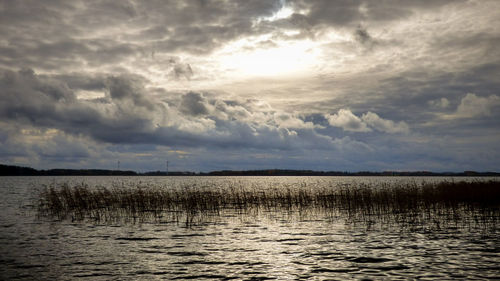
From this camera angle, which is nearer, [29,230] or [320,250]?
[320,250]

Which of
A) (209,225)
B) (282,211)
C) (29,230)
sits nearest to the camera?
(29,230)

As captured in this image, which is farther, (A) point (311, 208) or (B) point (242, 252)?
(A) point (311, 208)

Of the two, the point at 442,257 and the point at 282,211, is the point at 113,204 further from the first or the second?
the point at 442,257

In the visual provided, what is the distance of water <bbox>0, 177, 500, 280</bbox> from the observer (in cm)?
1283

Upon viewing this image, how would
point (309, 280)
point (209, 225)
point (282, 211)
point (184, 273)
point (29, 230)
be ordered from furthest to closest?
point (282, 211), point (209, 225), point (29, 230), point (184, 273), point (309, 280)

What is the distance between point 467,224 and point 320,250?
12.2 metres

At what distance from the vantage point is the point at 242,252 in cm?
1630

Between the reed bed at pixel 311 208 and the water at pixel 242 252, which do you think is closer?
the water at pixel 242 252

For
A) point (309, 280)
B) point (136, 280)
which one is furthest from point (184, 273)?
point (309, 280)

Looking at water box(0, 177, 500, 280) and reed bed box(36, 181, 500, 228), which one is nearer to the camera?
water box(0, 177, 500, 280)

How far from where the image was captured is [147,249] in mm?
16891

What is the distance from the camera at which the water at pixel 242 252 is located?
1283 centimetres

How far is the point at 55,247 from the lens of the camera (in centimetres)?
1723

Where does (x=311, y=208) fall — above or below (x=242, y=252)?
above
